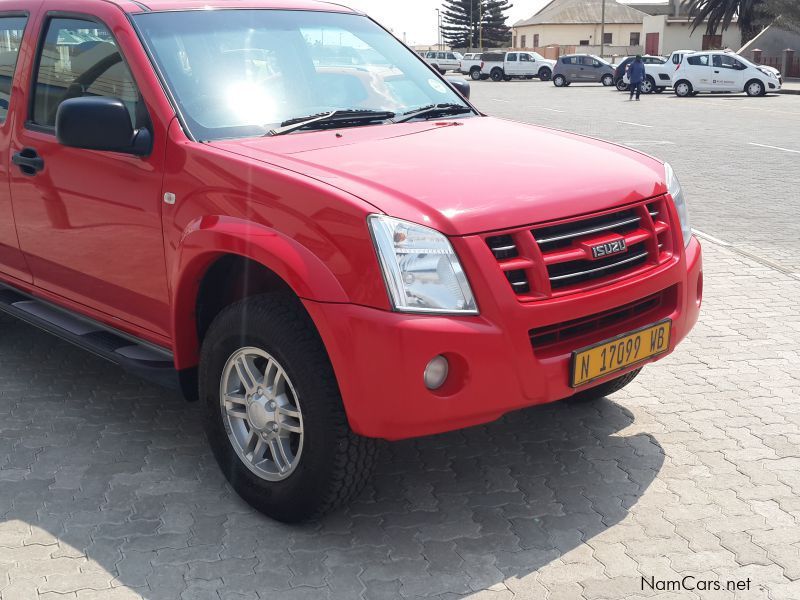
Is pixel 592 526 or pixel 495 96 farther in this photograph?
pixel 495 96

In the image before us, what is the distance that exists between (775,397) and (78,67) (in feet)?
12.2

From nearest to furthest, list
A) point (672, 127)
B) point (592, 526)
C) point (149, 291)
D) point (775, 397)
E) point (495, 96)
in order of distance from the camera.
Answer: point (592, 526) → point (149, 291) → point (775, 397) → point (672, 127) → point (495, 96)

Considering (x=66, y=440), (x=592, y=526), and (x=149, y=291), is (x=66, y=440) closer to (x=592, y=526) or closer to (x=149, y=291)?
(x=149, y=291)

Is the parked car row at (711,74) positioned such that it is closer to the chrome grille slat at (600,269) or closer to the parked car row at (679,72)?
the parked car row at (679,72)

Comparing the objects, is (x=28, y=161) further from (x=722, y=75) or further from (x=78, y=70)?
(x=722, y=75)

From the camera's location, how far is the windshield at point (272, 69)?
4.00 m

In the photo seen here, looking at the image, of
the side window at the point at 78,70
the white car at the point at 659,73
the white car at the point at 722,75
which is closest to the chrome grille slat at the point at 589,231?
the side window at the point at 78,70

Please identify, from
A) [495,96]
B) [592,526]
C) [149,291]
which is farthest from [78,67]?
[495,96]

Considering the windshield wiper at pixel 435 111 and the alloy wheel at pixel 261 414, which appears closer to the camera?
the alloy wheel at pixel 261 414

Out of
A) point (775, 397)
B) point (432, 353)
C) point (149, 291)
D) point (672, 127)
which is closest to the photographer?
point (432, 353)

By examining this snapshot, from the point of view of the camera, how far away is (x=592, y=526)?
365 centimetres

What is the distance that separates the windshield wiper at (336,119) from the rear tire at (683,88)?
33302 mm

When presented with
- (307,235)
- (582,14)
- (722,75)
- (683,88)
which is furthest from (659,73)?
(582,14)

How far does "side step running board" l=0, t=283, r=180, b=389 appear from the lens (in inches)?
160
